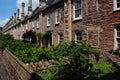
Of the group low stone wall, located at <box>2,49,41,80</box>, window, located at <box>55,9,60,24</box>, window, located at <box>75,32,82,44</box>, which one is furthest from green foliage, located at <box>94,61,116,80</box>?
window, located at <box>55,9,60,24</box>

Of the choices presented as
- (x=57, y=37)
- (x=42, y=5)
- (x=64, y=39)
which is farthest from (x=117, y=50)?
(x=42, y=5)

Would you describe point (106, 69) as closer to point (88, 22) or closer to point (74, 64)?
point (88, 22)

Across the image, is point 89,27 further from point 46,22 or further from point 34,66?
point 46,22

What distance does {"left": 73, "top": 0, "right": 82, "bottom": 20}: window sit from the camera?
20.0 m

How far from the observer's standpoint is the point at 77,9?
20344mm

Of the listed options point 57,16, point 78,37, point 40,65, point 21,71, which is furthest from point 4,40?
point 21,71

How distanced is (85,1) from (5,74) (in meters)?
8.77

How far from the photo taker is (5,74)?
16.8 m

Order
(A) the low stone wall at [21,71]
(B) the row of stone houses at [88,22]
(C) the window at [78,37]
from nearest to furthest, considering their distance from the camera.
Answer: (A) the low stone wall at [21,71] < (B) the row of stone houses at [88,22] < (C) the window at [78,37]

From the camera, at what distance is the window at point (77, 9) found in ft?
65.6

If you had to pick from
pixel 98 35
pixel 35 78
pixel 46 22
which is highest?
pixel 46 22

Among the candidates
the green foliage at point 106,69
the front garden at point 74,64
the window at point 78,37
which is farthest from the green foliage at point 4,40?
the green foliage at point 106,69

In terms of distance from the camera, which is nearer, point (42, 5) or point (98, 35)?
point (98, 35)

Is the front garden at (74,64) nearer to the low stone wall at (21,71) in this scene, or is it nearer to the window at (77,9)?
the low stone wall at (21,71)
